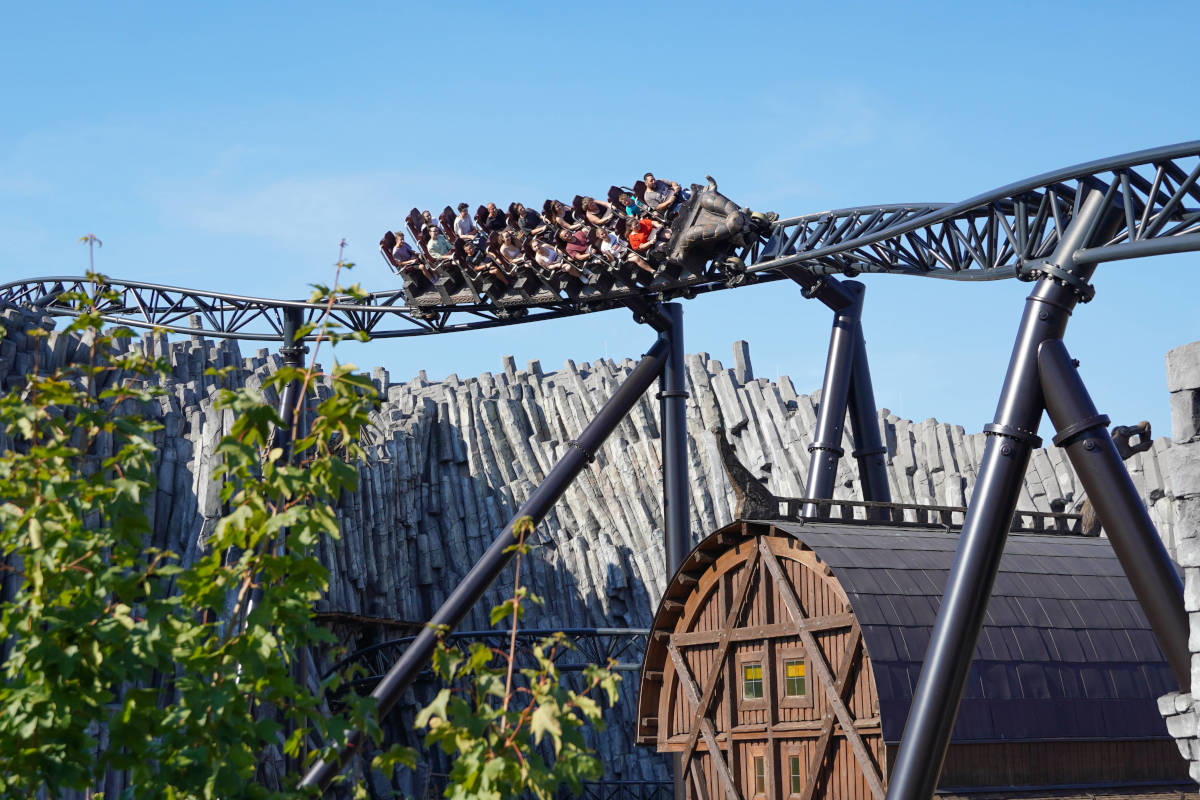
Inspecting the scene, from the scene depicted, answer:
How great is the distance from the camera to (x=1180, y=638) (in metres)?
10.7

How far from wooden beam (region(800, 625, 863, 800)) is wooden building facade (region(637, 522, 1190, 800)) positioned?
2cm

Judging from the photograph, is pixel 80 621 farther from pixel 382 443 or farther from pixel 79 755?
pixel 382 443

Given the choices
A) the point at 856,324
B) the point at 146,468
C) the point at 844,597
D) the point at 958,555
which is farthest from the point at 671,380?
the point at 146,468

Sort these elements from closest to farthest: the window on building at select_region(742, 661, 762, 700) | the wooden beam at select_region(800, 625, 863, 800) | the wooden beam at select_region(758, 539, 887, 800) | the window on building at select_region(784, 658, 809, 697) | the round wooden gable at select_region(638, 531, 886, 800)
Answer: the wooden beam at select_region(758, 539, 887, 800)
the wooden beam at select_region(800, 625, 863, 800)
the round wooden gable at select_region(638, 531, 886, 800)
the window on building at select_region(784, 658, 809, 697)
the window on building at select_region(742, 661, 762, 700)

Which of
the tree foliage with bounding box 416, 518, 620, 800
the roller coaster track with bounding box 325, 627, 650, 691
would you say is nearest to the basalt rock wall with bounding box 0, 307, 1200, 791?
the roller coaster track with bounding box 325, 627, 650, 691

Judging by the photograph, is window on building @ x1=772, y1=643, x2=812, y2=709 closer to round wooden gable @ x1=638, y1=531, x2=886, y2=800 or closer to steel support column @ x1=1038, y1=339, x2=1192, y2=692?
round wooden gable @ x1=638, y1=531, x2=886, y2=800

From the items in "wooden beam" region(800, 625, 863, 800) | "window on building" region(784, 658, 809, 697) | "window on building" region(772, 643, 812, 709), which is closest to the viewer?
"wooden beam" region(800, 625, 863, 800)

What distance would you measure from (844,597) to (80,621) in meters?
11.2

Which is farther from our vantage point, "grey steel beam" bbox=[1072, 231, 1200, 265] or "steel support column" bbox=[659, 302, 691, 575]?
"steel support column" bbox=[659, 302, 691, 575]

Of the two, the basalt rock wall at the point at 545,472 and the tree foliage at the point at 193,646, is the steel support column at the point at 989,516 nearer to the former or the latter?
the tree foliage at the point at 193,646

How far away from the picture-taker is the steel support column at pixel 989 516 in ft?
36.1

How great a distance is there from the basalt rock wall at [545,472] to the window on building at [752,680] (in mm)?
10108

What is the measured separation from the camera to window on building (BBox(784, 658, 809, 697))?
15.7 m

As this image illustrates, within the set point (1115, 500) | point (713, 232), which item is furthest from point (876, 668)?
point (713, 232)
